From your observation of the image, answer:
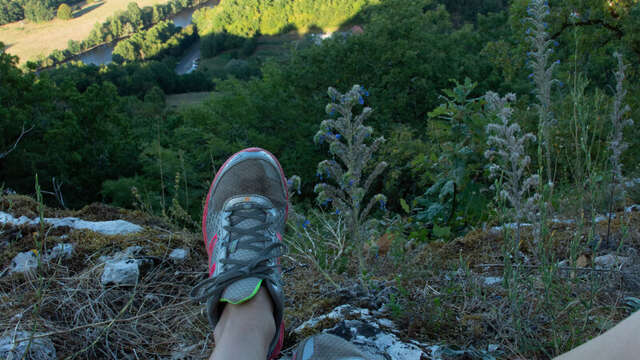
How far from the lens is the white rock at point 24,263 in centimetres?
189

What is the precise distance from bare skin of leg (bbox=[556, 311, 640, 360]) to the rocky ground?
0.38 meters

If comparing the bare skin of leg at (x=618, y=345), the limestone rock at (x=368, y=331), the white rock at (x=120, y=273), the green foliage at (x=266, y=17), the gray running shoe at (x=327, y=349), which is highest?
the green foliage at (x=266, y=17)

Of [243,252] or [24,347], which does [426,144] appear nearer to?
[243,252]

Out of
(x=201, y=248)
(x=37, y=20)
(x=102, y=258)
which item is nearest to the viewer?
(x=102, y=258)

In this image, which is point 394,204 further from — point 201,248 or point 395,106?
point 395,106

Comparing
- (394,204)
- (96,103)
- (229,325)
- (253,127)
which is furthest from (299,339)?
(96,103)

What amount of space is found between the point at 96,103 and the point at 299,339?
23507 mm

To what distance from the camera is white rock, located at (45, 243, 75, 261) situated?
6.55 ft

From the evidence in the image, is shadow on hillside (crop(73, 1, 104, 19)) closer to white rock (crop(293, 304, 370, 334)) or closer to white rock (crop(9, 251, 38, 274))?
white rock (crop(9, 251, 38, 274))

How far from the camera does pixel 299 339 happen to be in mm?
1590

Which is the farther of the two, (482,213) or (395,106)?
(395,106)

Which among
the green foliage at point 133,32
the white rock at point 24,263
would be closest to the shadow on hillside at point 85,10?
the green foliage at point 133,32

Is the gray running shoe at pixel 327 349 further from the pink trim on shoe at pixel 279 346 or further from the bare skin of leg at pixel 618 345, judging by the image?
the bare skin of leg at pixel 618 345

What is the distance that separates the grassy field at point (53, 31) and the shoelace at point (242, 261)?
256 ft
